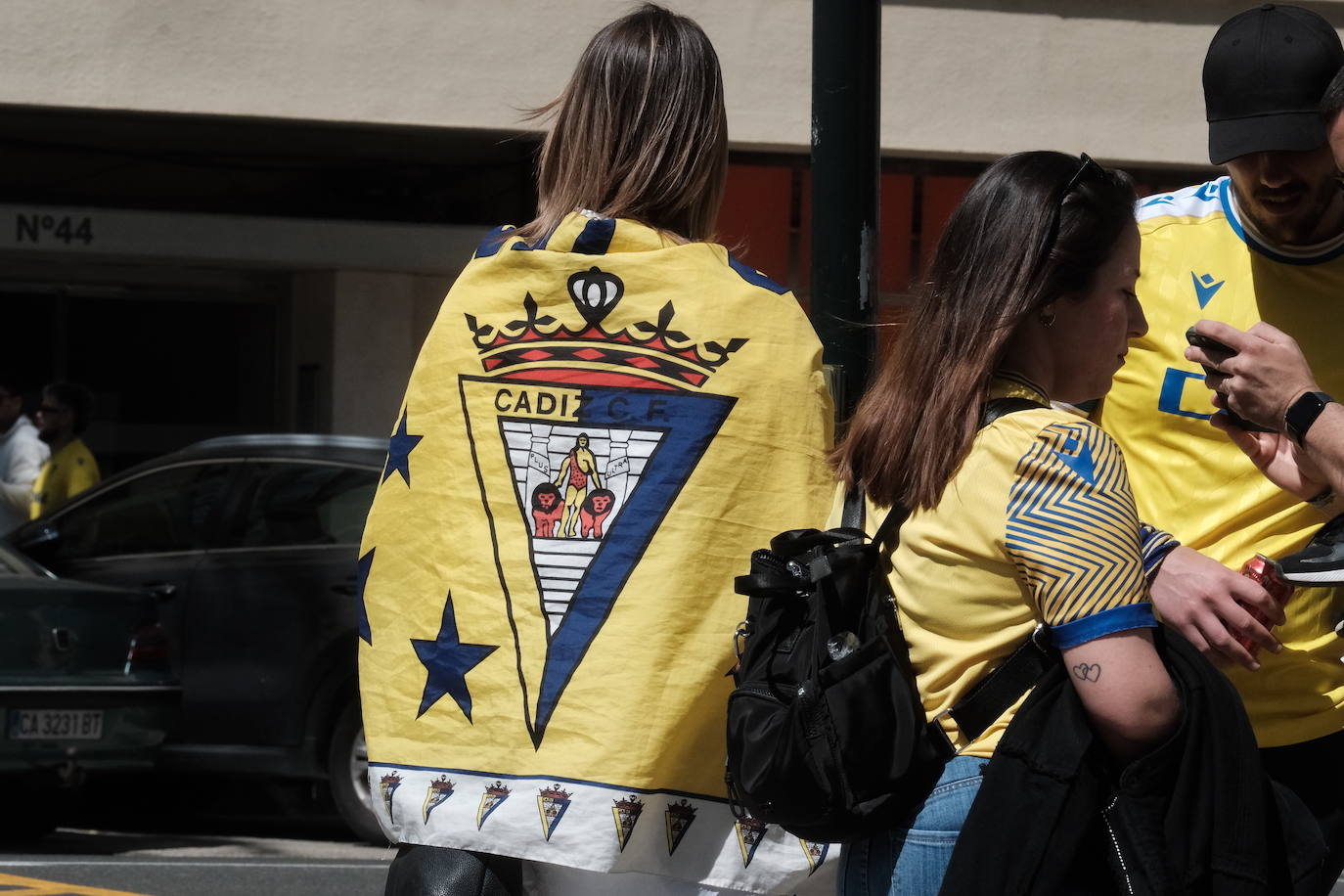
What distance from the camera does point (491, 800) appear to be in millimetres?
2428

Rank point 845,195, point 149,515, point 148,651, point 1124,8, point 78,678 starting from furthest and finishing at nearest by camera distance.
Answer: point 1124,8
point 149,515
point 148,651
point 78,678
point 845,195

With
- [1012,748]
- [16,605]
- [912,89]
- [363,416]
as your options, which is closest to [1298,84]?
[1012,748]

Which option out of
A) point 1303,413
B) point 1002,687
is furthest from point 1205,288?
point 1002,687

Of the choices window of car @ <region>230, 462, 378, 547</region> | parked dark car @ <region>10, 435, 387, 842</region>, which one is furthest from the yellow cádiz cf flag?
window of car @ <region>230, 462, 378, 547</region>

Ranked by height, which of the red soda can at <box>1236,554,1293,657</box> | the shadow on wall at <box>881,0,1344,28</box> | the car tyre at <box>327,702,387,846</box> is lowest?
the car tyre at <box>327,702,387,846</box>

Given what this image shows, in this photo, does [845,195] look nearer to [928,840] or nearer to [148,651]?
[928,840]

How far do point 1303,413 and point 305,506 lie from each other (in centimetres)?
648

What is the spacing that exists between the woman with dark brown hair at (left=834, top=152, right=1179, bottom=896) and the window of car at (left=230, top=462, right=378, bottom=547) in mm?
6135

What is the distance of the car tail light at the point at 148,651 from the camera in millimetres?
7855

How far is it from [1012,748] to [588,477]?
0.73m

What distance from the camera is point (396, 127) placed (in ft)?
40.2

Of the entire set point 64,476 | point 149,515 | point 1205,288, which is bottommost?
point 149,515

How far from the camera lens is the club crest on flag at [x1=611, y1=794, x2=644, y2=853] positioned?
2.39 metres

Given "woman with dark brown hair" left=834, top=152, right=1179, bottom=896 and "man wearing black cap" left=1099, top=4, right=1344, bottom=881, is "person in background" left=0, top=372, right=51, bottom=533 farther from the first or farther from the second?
"woman with dark brown hair" left=834, top=152, right=1179, bottom=896
